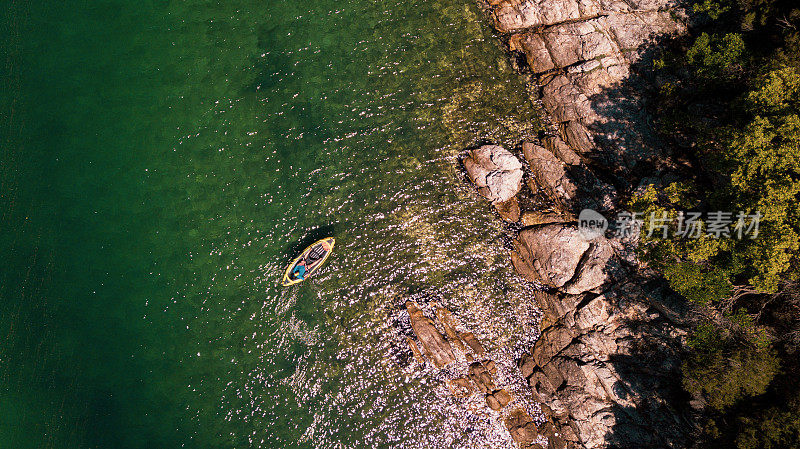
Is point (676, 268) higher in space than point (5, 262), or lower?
lower

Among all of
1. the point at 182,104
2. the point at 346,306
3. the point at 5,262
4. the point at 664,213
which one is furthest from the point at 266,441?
the point at 664,213

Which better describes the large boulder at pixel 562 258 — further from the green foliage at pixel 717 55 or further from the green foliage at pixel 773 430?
the green foliage at pixel 717 55

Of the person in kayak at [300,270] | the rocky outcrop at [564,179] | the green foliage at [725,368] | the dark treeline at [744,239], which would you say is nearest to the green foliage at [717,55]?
the dark treeline at [744,239]

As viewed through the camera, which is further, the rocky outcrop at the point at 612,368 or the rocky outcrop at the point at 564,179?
the rocky outcrop at the point at 564,179

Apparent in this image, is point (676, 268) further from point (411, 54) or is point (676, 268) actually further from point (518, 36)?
point (411, 54)

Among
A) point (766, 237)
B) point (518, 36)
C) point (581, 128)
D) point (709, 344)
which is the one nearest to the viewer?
point (766, 237)

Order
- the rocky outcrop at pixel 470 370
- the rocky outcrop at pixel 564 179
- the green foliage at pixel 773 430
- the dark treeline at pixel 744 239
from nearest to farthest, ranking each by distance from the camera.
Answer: the green foliage at pixel 773 430, the dark treeline at pixel 744 239, the rocky outcrop at pixel 470 370, the rocky outcrop at pixel 564 179

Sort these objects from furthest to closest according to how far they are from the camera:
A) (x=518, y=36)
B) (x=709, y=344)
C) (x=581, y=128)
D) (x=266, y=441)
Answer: (x=518, y=36)
(x=581, y=128)
(x=266, y=441)
(x=709, y=344)
